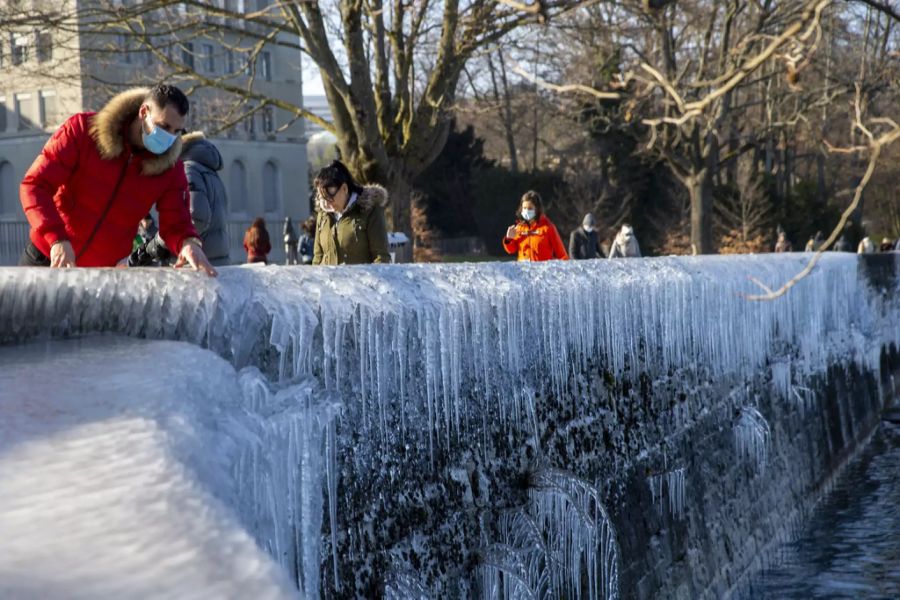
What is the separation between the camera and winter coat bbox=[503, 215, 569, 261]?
11906 mm

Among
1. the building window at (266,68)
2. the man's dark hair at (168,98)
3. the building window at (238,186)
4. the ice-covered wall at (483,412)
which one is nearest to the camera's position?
the ice-covered wall at (483,412)

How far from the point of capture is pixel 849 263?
52.4 ft

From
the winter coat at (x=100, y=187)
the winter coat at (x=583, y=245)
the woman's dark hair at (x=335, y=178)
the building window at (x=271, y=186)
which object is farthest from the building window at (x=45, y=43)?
the building window at (x=271, y=186)

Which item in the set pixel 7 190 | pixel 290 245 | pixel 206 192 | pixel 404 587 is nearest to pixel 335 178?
pixel 206 192

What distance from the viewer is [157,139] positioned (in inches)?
204

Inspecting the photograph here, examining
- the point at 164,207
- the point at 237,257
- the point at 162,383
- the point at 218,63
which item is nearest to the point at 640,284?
the point at 164,207

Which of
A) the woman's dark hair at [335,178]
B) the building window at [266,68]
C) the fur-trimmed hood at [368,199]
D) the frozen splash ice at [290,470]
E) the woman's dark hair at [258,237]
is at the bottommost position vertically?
the frozen splash ice at [290,470]

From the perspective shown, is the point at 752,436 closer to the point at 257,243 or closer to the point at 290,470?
the point at 257,243

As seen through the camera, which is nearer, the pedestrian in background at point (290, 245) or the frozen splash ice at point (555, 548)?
the frozen splash ice at point (555, 548)

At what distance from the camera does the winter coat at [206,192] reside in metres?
7.57

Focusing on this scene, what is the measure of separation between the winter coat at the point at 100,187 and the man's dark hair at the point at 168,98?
10 centimetres

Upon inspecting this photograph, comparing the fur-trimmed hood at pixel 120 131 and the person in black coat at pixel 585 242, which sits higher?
the fur-trimmed hood at pixel 120 131

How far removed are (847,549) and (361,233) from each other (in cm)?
477

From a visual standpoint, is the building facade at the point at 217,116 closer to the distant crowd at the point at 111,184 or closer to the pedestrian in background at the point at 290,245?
the pedestrian in background at the point at 290,245
